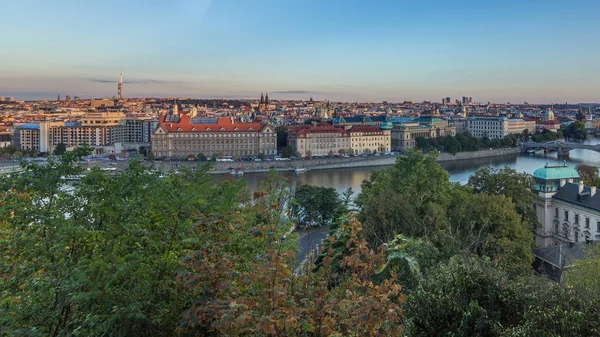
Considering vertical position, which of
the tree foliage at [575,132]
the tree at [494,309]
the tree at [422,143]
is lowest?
the tree at [494,309]

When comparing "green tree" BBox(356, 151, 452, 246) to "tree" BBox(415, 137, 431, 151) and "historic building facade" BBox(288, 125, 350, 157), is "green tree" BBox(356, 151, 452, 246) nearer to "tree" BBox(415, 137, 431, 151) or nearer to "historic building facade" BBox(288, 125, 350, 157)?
"historic building facade" BBox(288, 125, 350, 157)

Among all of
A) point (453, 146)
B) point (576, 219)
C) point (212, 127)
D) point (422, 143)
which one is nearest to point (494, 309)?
point (576, 219)

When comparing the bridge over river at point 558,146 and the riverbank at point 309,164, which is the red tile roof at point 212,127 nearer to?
the riverbank at point 309,164

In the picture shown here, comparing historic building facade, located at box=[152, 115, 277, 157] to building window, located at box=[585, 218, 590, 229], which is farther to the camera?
historic building facade, located at box=[152, 115, 277, 157]

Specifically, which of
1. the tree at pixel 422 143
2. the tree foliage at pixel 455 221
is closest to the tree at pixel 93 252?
the tree foliage at pixel 455 221

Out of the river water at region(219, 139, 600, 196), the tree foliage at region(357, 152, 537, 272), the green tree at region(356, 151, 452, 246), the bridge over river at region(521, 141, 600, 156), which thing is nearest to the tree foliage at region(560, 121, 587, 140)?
the bridge over river at region(521, 141, 600, 156)

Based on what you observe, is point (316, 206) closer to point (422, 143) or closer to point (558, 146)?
point (422, 143)
